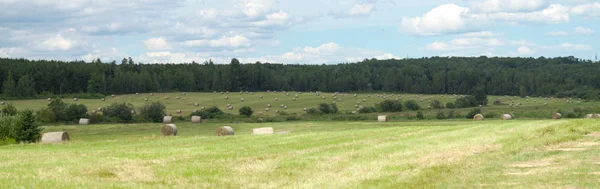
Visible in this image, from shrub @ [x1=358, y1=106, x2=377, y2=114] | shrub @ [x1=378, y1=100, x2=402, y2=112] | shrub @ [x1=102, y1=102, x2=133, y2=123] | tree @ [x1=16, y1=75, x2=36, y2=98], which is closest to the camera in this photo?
shrub @ [x1=102, y1=102, x2=133, y2=123]

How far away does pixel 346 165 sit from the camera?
66.6 feet

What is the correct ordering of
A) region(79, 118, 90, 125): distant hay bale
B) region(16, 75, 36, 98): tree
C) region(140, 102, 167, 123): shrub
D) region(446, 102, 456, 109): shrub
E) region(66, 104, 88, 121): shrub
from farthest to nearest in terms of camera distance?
region(16, 75, 36, 98): tree → region(446, 102, 456, 109): shrub → region(140, 102, 167, 123): shrub → region(66, 104, 88, 121): shrub → region(79, 118, 90, 125): distant hay bale

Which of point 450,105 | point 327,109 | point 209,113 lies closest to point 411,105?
point 450,105

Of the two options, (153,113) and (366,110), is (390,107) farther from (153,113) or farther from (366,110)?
(153,113)

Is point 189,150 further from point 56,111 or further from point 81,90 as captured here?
point 81,90

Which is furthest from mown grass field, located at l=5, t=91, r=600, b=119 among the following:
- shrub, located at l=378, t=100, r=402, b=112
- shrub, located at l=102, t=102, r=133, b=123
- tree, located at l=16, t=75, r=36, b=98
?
tree, located at l=16, t=75, r=36, b=98

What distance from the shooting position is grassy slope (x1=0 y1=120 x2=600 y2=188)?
16.5m

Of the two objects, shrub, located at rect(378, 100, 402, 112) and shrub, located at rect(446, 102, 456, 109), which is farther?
shrub, located at rect(446, 102, 456, 109)

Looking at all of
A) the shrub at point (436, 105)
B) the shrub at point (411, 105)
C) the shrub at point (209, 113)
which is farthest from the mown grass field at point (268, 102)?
the shrub at point (209, 113)

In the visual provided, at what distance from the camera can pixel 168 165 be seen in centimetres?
2011

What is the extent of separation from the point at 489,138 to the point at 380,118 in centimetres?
4387

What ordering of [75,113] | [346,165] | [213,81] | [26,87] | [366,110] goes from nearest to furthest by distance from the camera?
1. [346,165]
2. [75,113]
3. [366,110]
4. [26,87]
5. [213,81]

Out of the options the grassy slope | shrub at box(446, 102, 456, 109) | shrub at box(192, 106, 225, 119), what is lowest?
shrub at box(446, 102, 456, 109)

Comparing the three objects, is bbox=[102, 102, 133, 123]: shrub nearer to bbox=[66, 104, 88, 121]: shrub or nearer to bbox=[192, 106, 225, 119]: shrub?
bbox=[66, 104, 88, 121]: shrub
